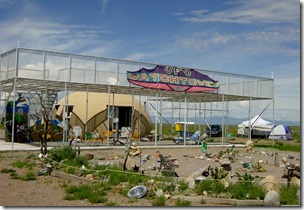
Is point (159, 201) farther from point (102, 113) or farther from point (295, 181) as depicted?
point (102, 113)

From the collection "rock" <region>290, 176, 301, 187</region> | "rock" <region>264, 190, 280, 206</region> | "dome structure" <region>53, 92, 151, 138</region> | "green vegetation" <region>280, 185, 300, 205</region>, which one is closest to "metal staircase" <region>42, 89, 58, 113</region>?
"dome structure" <region>53, 92, 151, 138</region>

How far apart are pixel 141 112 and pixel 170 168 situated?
17.4 metres

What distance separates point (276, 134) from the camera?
39.4m

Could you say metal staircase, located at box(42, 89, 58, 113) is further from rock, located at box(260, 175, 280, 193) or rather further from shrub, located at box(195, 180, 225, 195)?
rock, located at box(260, 175, 280, 193)

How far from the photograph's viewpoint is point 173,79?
73.8 ft

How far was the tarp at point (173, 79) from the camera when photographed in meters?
21.1

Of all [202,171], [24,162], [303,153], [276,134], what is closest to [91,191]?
[202,171]

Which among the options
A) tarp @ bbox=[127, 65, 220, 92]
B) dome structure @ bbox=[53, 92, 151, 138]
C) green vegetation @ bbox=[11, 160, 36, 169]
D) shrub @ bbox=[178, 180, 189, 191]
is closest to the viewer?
shrub @ bbox=[178, 180, 189, 191]

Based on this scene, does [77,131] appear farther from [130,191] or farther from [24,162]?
[130,191]

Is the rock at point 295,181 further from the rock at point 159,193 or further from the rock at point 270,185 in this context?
the rock at point 159,193

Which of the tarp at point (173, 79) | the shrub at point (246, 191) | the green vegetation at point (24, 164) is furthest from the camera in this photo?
the tarp at point (173, 79)

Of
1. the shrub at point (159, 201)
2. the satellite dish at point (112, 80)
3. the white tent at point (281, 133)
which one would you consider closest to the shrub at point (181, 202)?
the shrub at point (159, 201)

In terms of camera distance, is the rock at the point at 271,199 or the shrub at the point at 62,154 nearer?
the rock at the point at 271,199

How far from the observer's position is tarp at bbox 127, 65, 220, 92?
21.1m
